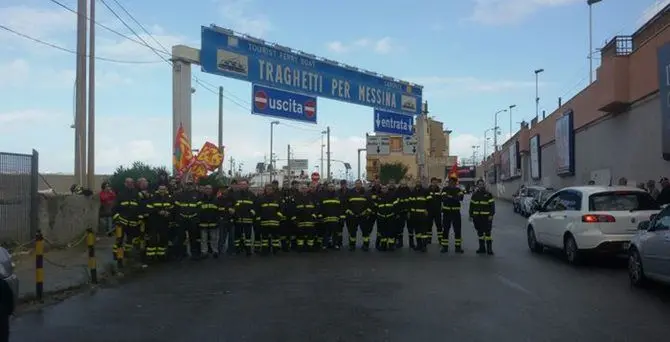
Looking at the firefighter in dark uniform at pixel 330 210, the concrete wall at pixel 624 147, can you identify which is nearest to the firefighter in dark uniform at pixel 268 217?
the firefighter in dark uniform at pixel 330 210

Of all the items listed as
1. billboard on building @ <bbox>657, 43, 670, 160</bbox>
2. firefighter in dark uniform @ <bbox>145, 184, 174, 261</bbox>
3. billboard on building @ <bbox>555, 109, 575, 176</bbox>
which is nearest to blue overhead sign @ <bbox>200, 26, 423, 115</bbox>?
firefighter in dark uniform @ <bbox>145, 184, 174, 261</bbox>

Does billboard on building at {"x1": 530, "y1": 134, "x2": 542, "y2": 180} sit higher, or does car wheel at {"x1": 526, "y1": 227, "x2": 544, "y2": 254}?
billboard on building at {"x1": 530, "y1": 134, "x2": 542, "y2": 180}

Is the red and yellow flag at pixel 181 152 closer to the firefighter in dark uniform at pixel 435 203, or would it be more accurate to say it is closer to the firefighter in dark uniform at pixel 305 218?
the firefighter in dark uniform at pixel 305 218

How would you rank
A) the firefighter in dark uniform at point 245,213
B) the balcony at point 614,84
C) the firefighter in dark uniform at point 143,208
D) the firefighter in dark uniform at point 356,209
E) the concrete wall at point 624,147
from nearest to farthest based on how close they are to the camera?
the firefighter in dark uniform at point 143,208, the firefighter in dark uniform at point 245,213, the firefighter in dark uniform at point 356,209, the concrete wall at point 624,147, the balcony at point 614,84

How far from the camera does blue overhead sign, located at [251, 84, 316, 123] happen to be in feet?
72.1

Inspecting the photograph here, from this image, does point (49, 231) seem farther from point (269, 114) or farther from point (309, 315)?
point (309, 315)

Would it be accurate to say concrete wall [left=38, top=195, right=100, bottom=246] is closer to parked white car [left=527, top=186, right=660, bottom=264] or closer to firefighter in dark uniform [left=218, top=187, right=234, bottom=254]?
firefighter in dark uniform [left=218, top=187, right=234, bottom=254]

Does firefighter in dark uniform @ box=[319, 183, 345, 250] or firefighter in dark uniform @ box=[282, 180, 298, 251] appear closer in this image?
Result: firefighter in dark uniform @ box=[282, 180, 298, 251]

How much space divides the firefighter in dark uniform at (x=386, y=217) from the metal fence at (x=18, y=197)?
818 cm

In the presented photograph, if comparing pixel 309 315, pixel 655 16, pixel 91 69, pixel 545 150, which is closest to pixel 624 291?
pixel 309 315

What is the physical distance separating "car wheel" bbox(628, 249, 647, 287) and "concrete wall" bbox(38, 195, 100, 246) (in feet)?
41.6

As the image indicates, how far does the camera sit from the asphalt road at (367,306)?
757 cm

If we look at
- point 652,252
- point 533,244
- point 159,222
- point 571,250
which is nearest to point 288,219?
point 159,222

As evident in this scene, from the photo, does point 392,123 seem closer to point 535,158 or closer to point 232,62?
point 232,62
